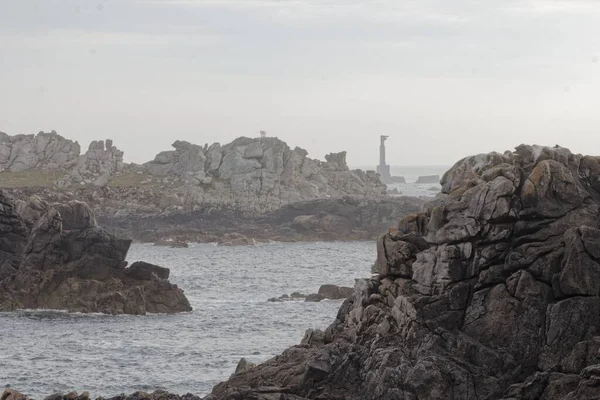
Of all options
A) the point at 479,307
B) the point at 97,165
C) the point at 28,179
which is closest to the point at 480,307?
the point at 479,307

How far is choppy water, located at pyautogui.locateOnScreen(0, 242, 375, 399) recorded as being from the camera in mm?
51094

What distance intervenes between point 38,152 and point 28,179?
44.4 ft

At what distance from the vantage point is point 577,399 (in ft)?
106

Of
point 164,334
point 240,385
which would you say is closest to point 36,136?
point 164,334

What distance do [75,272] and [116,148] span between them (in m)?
122

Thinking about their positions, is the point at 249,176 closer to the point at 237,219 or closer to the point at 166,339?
the point at 237,219

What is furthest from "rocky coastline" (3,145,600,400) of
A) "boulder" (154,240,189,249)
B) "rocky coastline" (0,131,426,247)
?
"rocky coastline" (0,131,426,247)

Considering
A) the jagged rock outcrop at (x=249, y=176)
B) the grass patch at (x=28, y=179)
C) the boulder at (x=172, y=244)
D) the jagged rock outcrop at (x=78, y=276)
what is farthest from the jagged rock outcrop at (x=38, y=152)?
the jagged rock outcrop at (x=78, y=276)

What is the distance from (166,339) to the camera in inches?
2518

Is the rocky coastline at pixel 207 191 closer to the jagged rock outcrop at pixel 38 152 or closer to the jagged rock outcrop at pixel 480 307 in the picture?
the jagged rock outcrop at pixel 38 152

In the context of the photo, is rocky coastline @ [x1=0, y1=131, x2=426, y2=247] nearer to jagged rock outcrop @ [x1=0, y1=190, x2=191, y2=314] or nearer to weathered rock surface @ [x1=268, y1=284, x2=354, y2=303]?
weathered rock surface @ [x1=268, y1=284, x2=354, y2=303]

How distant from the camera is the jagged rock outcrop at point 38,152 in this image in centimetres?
18562

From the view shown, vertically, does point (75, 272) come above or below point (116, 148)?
below

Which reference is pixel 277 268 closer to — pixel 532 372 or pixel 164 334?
pixel 164 334
